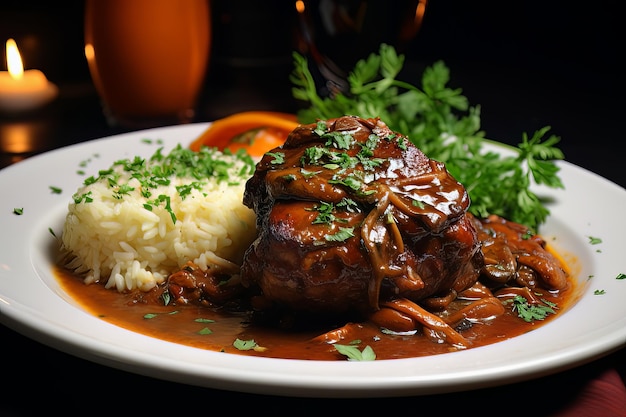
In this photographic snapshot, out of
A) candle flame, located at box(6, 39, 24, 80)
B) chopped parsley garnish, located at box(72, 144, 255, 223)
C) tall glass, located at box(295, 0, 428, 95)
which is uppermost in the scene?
tall glass, located at box(295, 0, 428, 95)

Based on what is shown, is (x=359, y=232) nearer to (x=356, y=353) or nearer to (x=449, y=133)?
(x=356, y=353)

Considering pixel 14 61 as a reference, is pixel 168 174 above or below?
above

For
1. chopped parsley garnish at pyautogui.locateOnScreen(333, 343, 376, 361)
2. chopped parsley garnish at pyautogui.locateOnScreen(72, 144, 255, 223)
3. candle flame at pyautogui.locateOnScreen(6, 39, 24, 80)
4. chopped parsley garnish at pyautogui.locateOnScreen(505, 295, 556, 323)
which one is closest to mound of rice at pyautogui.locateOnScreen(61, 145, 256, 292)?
chopped parsley garnish at pyautogui.locateOnScreen(72, 144, 255, 223)

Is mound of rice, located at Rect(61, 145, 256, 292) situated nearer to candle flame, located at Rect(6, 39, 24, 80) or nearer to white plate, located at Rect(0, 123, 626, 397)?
white plate, located at Rect(0, 123, 626, 397)

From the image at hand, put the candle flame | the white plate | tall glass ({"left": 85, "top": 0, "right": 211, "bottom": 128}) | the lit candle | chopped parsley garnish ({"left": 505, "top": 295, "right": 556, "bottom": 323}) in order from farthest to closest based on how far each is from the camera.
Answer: the lit candle < the candle flame < tall glass ({"left": 85, "top": 0, "right": 211, "bottom": 128}) < chopped parsley garnish ({"left": 505, "top": 295, "right": 556, "bottom": 323}) < the white plate

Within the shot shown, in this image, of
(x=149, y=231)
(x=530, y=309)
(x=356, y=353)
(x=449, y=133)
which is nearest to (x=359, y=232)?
(x=356, y=353)

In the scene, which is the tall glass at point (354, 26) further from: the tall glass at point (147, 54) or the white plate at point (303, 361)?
the white plate at point (303, 361)

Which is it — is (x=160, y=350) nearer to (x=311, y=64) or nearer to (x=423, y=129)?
(x=423, y=129)
